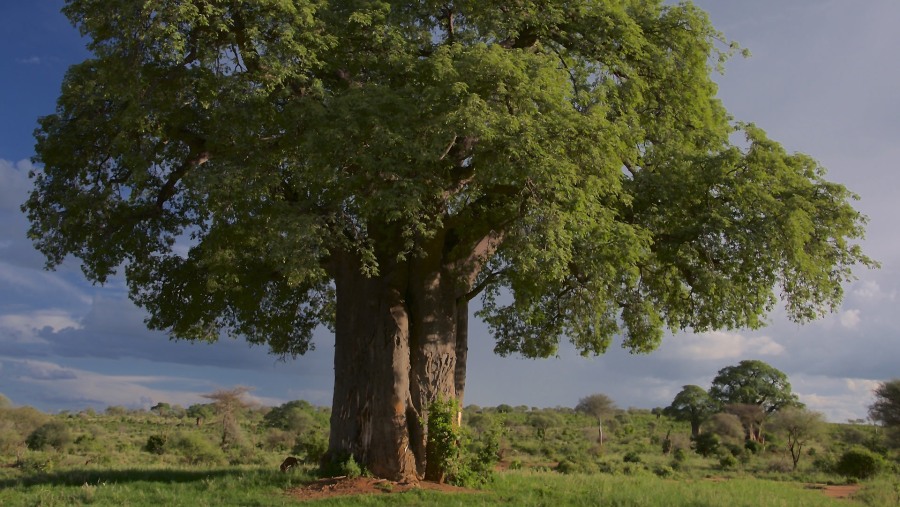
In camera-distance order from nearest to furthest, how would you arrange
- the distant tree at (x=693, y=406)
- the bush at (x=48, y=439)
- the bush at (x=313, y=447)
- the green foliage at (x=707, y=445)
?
the bush at (x=313, y=447)
the bush at (x=48, y=439)
the green foliage at (x=707, y=445)
the distant tree at (x=693, y=406)

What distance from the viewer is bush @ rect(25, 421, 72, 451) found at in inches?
1469

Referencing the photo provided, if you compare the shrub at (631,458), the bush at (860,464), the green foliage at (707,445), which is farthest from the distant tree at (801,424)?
the shrub at (631,458)

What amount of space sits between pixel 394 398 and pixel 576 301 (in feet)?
14.3

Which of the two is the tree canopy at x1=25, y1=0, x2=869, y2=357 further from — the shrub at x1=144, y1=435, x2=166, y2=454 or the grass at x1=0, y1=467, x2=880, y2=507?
the shrub at x1=144, y1=435, x2=166, y2=454

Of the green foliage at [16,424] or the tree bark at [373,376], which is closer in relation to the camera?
the tree bark at [373,376]

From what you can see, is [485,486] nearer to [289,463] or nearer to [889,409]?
[289,463]

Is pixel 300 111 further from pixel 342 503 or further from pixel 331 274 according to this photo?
pixel 342 503

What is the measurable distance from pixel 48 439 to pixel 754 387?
52.6 m

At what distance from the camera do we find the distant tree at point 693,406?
201 feet

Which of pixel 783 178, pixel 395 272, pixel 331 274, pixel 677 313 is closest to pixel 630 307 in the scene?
pixel 677 313

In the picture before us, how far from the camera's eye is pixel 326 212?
46.4ft

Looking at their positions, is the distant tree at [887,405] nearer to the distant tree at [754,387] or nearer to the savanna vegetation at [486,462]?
the savanna vegetation at [486,462]

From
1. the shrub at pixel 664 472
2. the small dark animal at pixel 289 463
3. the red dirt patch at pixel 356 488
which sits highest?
the small dark animal at pixel 289 463

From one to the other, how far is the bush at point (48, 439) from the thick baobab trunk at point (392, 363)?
1070 inches
